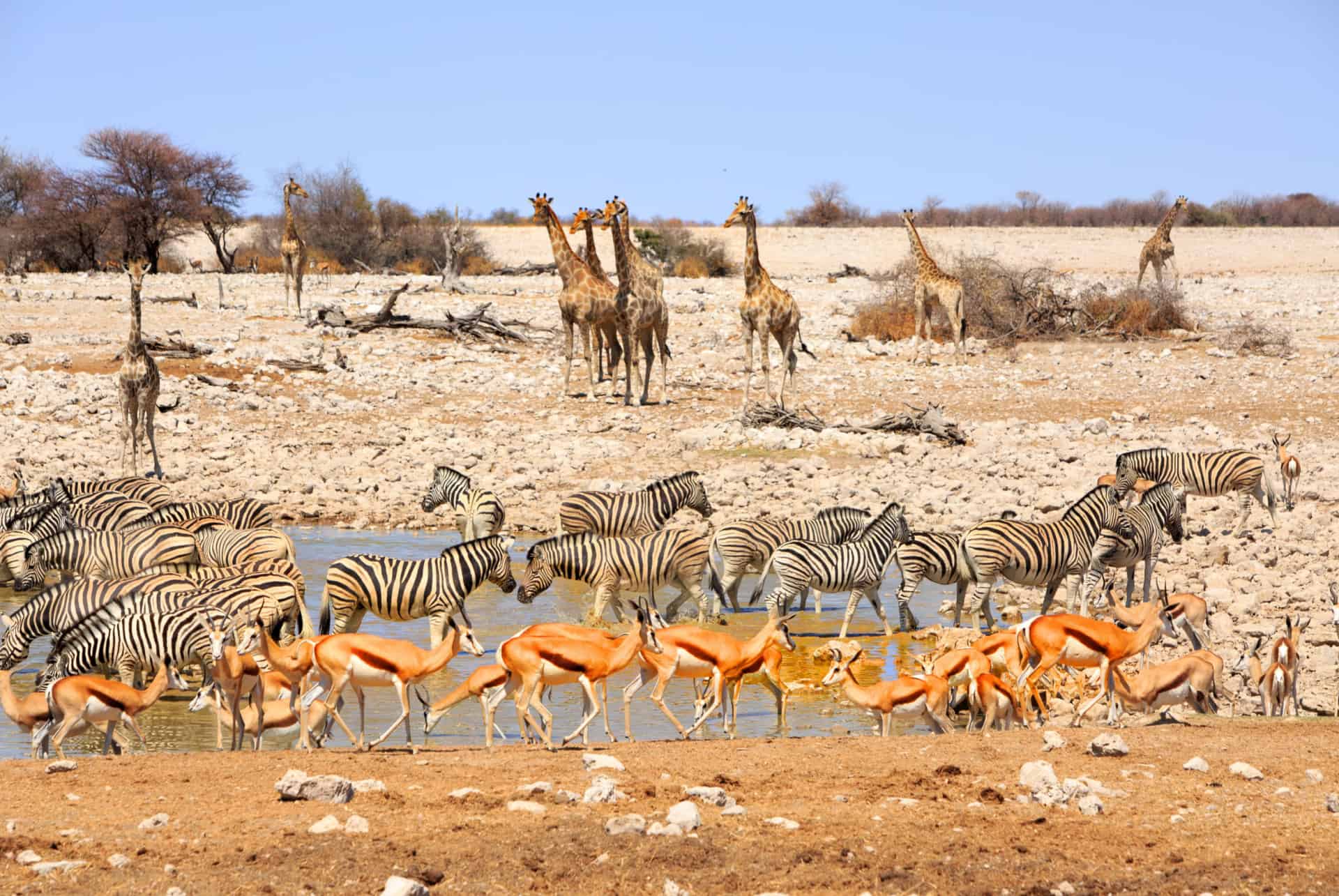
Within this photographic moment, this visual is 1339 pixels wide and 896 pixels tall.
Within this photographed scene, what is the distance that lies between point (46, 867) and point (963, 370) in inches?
757

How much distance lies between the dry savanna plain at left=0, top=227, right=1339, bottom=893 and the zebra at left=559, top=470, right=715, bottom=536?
1.73 m

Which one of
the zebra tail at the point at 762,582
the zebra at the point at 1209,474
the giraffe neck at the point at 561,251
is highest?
the giraffe neck at the point at 561,251

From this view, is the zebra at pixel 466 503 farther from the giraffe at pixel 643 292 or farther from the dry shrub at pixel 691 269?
the dry shrub at pixel 691 269

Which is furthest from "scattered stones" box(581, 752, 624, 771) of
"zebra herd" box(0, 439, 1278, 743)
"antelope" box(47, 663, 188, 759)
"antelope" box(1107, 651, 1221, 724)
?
"antelope" box(1107, 651, 1221, 724)

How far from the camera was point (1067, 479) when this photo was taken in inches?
601

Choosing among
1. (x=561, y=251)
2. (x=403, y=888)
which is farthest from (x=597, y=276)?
(x=403, y=888)

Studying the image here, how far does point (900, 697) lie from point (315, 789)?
318cm

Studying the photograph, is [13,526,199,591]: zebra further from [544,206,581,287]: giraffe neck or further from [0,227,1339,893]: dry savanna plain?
[544,206,581,287]: giraffe neck

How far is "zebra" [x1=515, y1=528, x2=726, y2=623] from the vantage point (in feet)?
36.3

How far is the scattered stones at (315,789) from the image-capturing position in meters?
5.87

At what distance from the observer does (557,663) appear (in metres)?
7.35

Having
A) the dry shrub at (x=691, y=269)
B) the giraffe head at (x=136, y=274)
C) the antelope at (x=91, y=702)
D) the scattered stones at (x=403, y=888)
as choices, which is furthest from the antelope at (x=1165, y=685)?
A: the dry shrub at (x=691, y=269)

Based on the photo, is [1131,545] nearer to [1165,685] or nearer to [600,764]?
[1165,685]

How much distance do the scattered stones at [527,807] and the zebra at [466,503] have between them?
718cm
